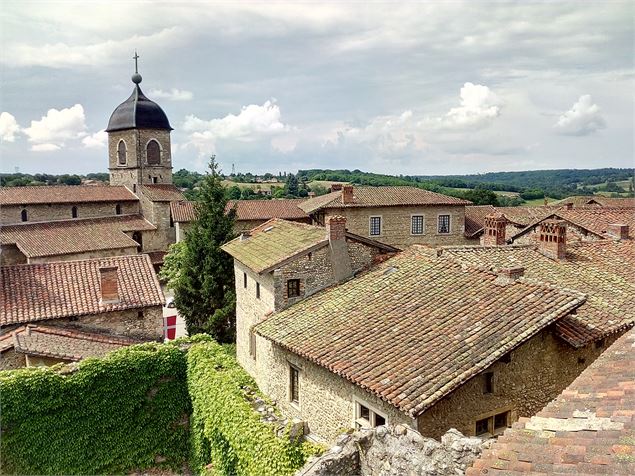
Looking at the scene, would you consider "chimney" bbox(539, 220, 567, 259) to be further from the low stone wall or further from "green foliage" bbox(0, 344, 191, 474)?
"green foliage" bbox(0, 344, 191, 474)

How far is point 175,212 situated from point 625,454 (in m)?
48.7

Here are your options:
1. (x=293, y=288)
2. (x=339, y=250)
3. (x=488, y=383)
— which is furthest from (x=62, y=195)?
(x=488, y=383)

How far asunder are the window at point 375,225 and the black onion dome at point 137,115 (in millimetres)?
31283

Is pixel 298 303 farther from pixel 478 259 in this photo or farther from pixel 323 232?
pixel 478 259

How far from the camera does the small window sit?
11156 millimetres

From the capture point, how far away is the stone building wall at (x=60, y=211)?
1731 inches

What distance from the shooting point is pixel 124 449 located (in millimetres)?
15766

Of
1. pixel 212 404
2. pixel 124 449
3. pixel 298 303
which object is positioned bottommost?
pixel 124 449

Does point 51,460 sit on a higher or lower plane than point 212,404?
lower

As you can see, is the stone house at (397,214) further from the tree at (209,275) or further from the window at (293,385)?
the window at (293,385)

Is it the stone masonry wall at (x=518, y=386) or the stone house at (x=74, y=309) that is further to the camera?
the stone house at (x=74, y=309)

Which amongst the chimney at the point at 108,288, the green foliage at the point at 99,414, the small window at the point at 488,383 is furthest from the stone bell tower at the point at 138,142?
the small window at the point at 488,383

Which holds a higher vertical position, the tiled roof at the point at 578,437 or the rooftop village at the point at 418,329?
the tiled roof at the point at 578,437

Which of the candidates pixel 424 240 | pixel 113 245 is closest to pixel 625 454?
pixel 424 240
